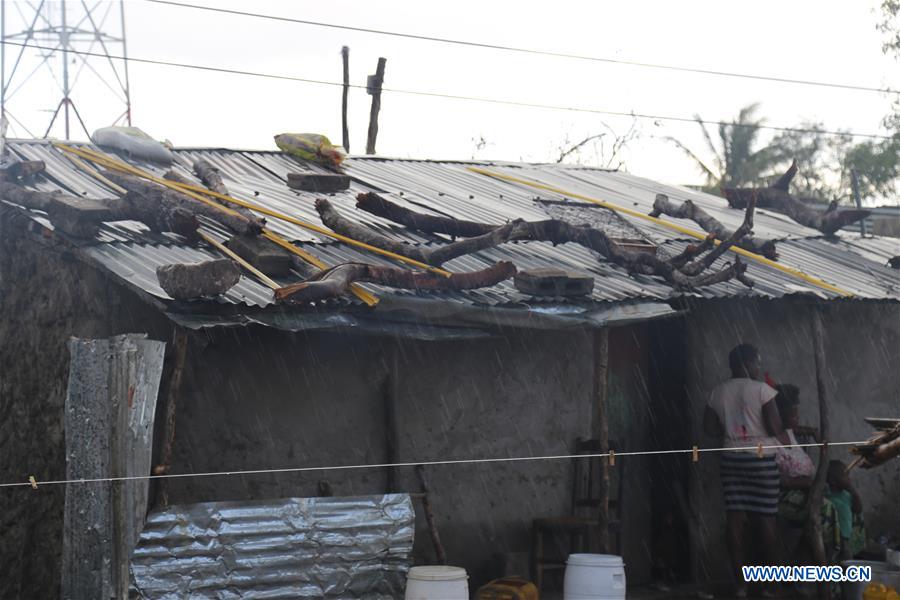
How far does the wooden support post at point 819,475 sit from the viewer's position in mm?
9633

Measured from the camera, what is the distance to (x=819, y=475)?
970 cm

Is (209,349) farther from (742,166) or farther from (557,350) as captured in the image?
(742,166)

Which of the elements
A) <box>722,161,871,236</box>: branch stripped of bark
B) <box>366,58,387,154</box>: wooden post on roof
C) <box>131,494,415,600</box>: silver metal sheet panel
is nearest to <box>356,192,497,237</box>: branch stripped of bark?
<box>131,494,415,600</box>: silver metal sheet panel

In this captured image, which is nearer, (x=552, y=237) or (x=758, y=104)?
(x=552, y=237)

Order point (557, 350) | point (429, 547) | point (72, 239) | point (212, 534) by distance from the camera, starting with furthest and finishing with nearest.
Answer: point (557, 350) < point (429, 547) < point (72, 239) < point (212, 534)

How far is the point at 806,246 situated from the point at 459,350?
16.8 ft

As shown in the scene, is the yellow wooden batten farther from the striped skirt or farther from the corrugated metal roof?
the striped skirt

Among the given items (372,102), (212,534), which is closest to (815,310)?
(212,534)

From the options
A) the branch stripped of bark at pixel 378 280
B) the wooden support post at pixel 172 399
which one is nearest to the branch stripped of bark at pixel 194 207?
the branch stripped of bark at pixel 378 280

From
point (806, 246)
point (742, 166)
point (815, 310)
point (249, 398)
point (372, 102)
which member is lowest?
point (249, 398)

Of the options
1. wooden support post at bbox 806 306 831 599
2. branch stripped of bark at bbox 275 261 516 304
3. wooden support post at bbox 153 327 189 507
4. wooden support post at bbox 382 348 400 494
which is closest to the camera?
→ wooden support post at bbox 153 327 189 507

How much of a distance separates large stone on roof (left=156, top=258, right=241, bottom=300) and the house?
10 centimetres

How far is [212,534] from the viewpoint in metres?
6.91

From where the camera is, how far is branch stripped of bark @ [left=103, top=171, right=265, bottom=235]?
322 inches
